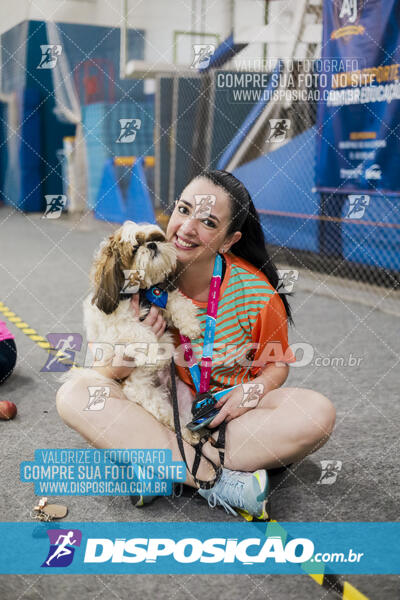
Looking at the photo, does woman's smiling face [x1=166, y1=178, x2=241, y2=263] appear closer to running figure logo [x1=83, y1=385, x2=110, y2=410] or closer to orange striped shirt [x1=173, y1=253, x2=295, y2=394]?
orange striped shirt [x1=173, y1=253, x2=295, y2=394]

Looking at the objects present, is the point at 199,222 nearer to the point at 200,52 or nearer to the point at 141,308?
the point at 141,308

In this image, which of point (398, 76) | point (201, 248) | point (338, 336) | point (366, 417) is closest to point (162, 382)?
point (201, 248)

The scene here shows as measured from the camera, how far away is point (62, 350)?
3570 mm

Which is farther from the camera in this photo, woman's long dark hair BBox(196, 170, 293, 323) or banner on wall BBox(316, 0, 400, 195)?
banner on wall BBox(316, 0, 400, 195)

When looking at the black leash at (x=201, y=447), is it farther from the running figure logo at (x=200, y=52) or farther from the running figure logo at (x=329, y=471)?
the running figure logo at (x=200, y=52)

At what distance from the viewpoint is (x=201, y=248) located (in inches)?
80.9

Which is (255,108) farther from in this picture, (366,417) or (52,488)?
(52,488)

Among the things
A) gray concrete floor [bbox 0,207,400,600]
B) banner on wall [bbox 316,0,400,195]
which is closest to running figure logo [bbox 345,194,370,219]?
banner on wall [bbox 316,0,400,195]

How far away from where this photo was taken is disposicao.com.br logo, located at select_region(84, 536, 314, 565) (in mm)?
1691

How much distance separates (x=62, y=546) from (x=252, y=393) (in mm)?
741

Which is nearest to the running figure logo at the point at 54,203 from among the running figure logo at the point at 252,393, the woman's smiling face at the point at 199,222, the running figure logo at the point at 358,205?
the woman's smiling face at the point at 199,222

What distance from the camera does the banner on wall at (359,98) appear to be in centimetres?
485

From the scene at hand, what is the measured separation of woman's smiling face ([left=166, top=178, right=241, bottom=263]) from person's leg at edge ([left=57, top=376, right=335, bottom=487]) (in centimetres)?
53

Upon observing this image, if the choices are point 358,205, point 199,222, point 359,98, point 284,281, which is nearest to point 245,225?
point 199,222
